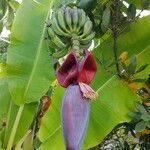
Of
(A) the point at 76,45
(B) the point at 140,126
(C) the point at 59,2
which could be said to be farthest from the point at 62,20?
(B) the point at 140,126

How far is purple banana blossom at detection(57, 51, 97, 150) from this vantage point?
25.4 inches

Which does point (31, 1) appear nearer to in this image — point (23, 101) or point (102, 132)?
point (23, 101)

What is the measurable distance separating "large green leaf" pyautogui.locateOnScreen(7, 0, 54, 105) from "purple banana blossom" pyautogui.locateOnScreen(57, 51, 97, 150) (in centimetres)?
55

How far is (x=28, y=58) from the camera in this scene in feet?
4.12

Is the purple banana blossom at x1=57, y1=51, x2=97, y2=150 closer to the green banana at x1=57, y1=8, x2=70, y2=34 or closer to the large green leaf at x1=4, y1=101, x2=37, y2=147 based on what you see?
the green banana at x1=57, y1=8, x2=70, y2=34

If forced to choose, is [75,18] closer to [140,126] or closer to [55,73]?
[55,73]

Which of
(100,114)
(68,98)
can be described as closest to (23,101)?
(100,114)

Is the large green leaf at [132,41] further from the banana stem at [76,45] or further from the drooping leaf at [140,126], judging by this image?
the banana stem at [76,45]

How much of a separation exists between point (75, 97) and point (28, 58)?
62 centimetres

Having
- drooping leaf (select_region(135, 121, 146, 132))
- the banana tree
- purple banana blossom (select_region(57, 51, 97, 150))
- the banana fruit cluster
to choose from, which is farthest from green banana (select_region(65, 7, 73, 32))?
drooping leaf (select_region(135, 121, 146, 132))

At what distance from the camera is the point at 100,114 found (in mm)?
1194

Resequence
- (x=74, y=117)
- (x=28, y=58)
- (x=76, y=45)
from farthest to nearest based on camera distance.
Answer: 1. (x=28, y=58)
2. (x=76, y=45)
3. (x=74, y=117)

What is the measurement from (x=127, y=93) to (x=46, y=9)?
14.8 inches

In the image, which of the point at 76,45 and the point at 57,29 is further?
the point at 57,29
